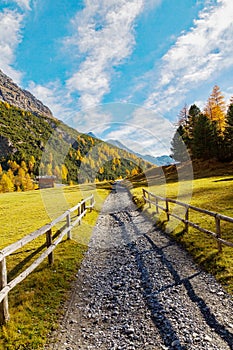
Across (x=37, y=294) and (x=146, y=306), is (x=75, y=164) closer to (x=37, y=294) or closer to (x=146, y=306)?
(x=37, y=294)

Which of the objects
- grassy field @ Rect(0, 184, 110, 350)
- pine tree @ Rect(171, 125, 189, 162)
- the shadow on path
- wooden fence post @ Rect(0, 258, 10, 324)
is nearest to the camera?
the shadow on path

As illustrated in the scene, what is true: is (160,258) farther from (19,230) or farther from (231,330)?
(19,230)

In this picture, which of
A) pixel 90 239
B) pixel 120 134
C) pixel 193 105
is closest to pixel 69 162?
pixel 193 105

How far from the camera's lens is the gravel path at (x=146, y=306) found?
4.57 meters

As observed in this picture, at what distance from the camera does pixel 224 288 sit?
6.28m

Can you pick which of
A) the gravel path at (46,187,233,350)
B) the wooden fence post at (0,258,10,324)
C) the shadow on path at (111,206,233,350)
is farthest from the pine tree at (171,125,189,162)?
the wooden fence post at (0,258,10,324)

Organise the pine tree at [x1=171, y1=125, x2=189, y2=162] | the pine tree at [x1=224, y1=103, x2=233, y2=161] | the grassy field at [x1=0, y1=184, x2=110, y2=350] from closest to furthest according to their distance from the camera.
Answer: the grassy field at [x1=0, y1=184, x2=110, y2=350] < the pine tree at [x1=224, y1=103, x2=233, y2=161] < the pine tree at [x1=171, y1=125, x2=189, y2=162]

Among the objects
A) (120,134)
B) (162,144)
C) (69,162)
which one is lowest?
(162,144)

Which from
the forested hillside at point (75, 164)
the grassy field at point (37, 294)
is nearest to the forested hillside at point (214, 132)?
the forested hillside at point (75, 164)

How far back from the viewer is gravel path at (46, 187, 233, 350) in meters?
4.57

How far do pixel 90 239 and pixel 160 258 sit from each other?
5105 mm

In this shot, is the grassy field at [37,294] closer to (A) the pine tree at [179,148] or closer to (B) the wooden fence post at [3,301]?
(B) the wooden fence post at [3,301]

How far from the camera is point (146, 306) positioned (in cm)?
585

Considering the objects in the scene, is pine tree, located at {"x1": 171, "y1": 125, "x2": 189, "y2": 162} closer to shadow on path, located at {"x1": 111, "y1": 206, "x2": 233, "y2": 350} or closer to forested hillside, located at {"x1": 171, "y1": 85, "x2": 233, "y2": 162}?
forested hillside, located at {"x1": 171, "y1": 85, "x2": 233, "y2": 162}
